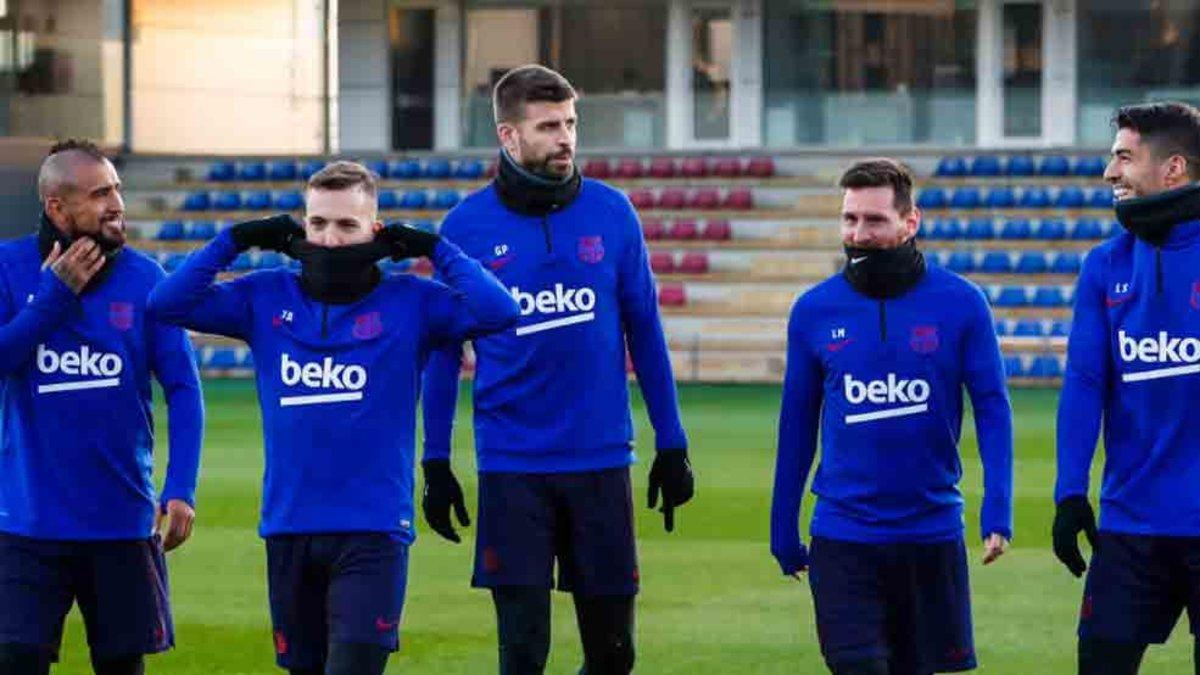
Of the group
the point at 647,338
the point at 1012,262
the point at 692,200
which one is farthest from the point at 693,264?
the point at 647,338

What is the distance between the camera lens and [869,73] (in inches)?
1458

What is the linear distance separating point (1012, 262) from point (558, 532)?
23.6m

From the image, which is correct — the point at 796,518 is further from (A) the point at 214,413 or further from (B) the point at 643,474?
(A) the point at 214,413

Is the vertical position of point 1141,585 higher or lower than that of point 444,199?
lower

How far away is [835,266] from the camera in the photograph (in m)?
31.6

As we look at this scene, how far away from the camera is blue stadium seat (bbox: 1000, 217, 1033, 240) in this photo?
3170 centimetres

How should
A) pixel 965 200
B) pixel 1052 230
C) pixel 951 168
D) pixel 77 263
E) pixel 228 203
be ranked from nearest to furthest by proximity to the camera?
pixel 77 263, pixel 1052 230, pixel 965 200, pixel 951 168, pixel 228 203

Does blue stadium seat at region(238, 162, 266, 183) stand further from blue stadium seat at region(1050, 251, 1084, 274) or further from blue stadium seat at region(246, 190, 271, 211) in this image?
blue stadium seat at region(1050, 251, 1084, 274)

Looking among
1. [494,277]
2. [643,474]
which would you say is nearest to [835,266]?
[643,474]

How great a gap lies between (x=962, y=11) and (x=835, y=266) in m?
7.00

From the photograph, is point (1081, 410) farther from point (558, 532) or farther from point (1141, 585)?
point (558, 532)

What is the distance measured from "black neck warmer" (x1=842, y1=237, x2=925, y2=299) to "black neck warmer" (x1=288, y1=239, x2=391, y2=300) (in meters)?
1.23

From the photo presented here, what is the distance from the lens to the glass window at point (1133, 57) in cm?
3594

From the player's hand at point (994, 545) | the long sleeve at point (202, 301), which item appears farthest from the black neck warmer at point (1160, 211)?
the long sleeve at point (202, 301)
